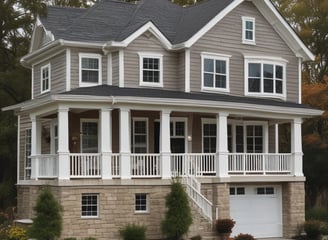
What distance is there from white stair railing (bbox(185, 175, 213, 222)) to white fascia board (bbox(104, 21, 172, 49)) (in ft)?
20.3

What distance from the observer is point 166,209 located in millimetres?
27281

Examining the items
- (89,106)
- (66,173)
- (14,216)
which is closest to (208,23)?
(89,106)

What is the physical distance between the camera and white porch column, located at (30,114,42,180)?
29.6 meters

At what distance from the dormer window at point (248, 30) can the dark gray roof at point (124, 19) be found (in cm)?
131

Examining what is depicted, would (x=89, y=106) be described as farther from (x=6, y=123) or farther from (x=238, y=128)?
(x=6, y=123)

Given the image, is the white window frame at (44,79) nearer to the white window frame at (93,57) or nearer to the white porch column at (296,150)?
the white window frame at (93,57)

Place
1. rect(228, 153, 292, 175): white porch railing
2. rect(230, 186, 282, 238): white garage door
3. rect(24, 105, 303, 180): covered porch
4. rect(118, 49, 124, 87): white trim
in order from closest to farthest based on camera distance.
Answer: rect(24, 105, 303, 180): covered porch → rect(228, 153, 292, 175): white porch railing → rect(118, 49, 124, 87): white trim → rect(230, 186, 282, 238): white garage door

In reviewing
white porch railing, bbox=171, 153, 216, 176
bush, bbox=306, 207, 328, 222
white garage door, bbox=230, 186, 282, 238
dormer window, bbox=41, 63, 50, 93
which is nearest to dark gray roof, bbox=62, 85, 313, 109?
white porch railing, bbox=171, 153, 216, 176

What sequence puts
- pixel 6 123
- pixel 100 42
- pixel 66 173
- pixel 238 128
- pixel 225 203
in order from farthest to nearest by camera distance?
pixel 6 123 < pixel 238 128 < pixel 100 42 < pixel 225 203 < pixel 66 173

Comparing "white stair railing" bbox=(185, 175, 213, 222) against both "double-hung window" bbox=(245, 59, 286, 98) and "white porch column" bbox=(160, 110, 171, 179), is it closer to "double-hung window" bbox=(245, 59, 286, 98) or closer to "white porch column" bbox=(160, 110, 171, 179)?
"white porch column" bbox=(160, 110, 171, 179)

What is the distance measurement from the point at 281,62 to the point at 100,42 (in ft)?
28.9

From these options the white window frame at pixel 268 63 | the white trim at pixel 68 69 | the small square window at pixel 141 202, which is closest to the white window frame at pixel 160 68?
the white trim at pixel 68 69

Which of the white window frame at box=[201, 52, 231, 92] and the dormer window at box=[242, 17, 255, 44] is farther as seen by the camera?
the dormer window at box=[242, 17, 255, 44]

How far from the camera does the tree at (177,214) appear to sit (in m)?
26.0
